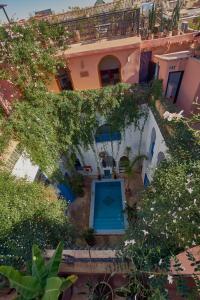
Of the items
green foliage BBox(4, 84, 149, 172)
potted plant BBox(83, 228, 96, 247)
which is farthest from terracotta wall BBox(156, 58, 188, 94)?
potted plant BBox(83, 228, 96, 247)

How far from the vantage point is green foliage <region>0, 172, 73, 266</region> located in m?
7.41

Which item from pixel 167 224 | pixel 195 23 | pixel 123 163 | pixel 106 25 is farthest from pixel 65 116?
pixel 195 23

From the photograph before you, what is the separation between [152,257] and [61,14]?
18040 mm

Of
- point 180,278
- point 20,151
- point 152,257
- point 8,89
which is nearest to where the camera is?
point 180,278

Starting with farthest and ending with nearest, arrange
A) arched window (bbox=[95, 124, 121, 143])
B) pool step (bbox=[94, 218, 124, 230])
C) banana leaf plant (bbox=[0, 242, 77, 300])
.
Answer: arched window (bbox=[95, 124, 121, 143]) < pool step (bbox=[94, 218, 124, 230]) < banana leaf plant (bbox=[0, 242, 77, 300])

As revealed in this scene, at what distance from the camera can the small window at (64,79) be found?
16.3 metres

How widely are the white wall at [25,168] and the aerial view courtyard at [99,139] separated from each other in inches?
3.7

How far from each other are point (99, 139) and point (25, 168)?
23.6 ft

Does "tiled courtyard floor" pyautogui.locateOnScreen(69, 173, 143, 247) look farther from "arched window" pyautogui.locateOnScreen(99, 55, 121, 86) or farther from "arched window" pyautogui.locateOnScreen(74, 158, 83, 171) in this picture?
→ "arched window" pyautogui.locateOnScreen(99, 55, 121, 86)

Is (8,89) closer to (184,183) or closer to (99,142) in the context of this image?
(99,142)

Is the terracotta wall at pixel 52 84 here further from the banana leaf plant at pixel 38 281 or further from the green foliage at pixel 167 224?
the banana leaf plant at pixel 38 281

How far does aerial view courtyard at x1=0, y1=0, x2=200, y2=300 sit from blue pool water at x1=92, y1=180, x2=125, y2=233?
9 cm

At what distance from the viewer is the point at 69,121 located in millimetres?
15766

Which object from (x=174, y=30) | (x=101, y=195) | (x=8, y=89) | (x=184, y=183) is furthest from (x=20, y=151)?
(x=174, y=30)
